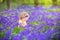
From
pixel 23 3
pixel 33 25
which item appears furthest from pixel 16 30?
pixel 23 3

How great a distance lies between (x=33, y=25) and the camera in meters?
1.65

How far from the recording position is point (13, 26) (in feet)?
5.43

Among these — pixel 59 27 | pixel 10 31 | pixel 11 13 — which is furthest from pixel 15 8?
pixel 59 27

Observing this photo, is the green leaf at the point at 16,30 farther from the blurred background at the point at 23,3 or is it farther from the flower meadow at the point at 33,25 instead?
the blurred background at the point at 23,3

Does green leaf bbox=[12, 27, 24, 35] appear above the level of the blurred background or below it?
below

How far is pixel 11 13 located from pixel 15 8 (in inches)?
3.4

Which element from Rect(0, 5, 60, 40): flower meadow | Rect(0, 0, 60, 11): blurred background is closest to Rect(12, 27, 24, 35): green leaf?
Rect(0, 5, 60, 40): flower meadow

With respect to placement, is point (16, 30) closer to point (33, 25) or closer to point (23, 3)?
point (33, 25)

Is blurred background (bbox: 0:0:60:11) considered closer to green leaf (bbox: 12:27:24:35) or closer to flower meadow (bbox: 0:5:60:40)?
flower meadow (bbox: 0:5:60:40)

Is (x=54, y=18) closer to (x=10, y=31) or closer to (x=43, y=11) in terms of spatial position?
(x=43, y=11)

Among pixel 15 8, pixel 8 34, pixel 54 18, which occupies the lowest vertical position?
pixel 8 34

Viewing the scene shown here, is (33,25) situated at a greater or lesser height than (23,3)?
lesser

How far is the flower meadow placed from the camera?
163 centimetres

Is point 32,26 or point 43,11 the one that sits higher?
point 43,11
